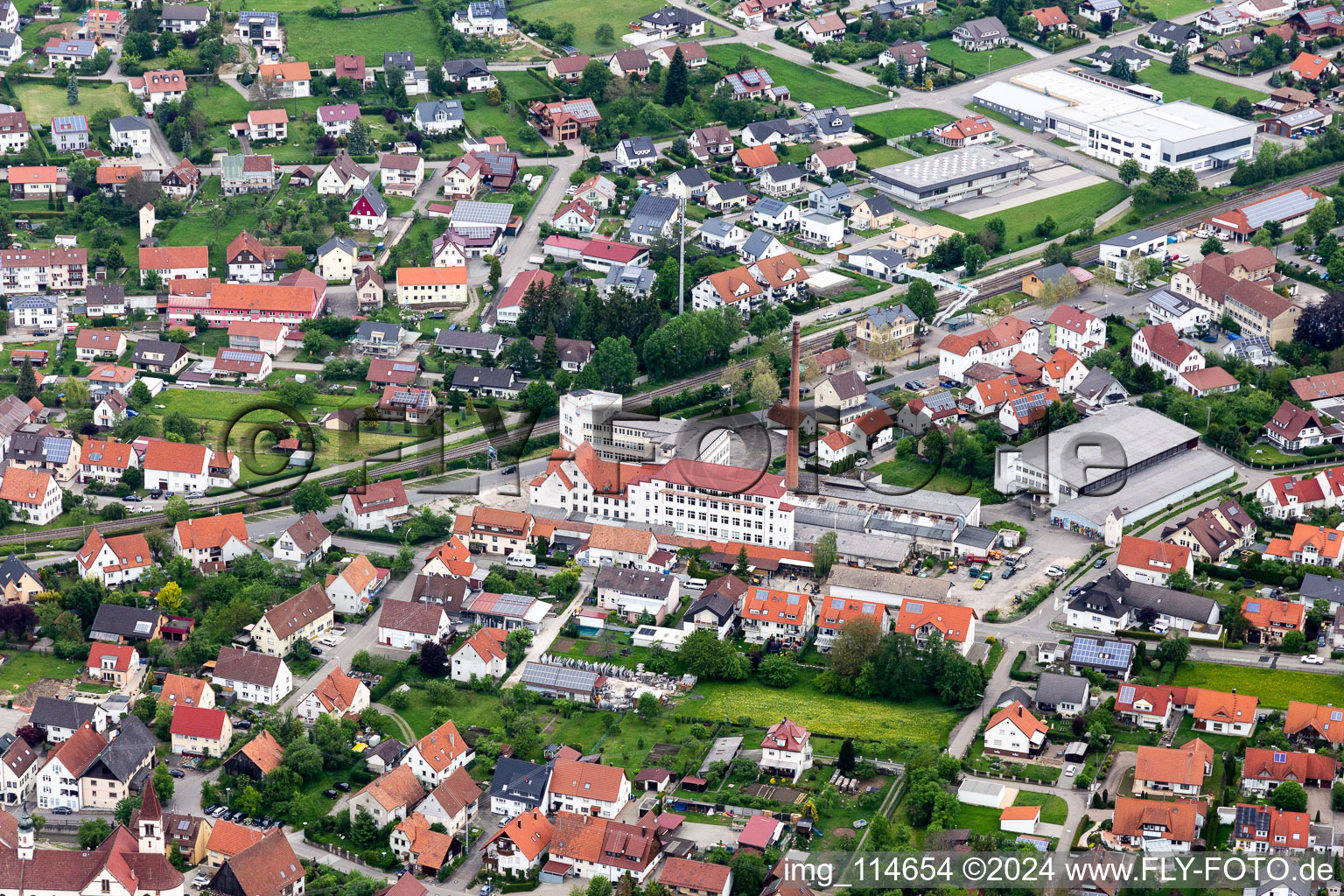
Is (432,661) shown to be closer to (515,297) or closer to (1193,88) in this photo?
(515,297)

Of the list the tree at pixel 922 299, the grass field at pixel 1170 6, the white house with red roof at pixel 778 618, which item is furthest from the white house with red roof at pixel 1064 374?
the grass field at pixel 1170 6

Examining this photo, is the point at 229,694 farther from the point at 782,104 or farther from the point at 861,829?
the point at 782,104

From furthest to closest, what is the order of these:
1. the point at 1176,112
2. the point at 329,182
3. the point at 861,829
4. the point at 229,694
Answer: the point at 1176,112 < the point at 329,182 < the point at 229,694 < the point at 861,829

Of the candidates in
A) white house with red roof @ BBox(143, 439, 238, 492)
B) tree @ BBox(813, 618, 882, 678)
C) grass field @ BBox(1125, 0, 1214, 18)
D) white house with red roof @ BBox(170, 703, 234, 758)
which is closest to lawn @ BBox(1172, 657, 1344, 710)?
tree @ BBox(813, 618, 882, 678)

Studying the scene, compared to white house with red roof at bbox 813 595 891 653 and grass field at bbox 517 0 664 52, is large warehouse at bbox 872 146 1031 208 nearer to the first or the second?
grass field at bbox 517 0 664 52

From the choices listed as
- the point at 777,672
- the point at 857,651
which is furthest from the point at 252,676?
the point at 857,651

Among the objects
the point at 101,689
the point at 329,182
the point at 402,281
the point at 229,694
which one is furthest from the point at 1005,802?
the point at 329,182
